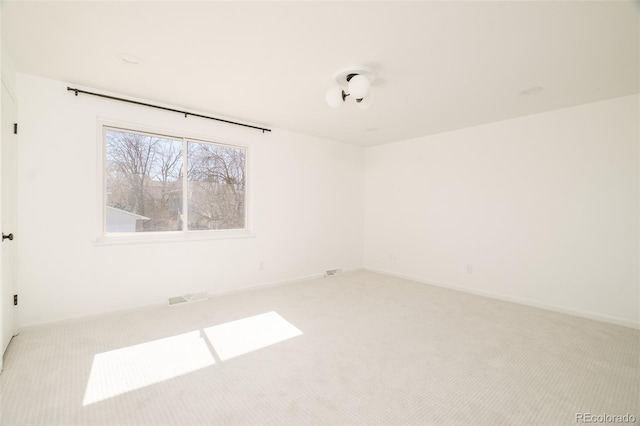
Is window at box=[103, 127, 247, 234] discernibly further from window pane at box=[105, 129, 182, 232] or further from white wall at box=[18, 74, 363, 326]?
white wall at box=[18, 74, 363, 326]

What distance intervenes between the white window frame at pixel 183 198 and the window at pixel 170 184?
0.12ft

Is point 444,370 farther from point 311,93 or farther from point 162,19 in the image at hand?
point 162,19

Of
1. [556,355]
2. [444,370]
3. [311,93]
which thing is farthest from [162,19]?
[556,355]

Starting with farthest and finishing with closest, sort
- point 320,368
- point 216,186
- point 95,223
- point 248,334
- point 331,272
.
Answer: point 331,272 < point 216,186 < point 95,223 < point 248,334 < point 320,368

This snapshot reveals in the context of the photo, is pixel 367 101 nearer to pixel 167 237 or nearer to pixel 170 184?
pixel 170 184

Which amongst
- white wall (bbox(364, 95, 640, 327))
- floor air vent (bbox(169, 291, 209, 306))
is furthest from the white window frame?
white wall (bbox(364, 95, 640, 327))

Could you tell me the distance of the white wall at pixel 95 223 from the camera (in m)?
2.66

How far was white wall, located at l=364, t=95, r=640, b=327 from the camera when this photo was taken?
118 inches

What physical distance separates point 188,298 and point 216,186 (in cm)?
148

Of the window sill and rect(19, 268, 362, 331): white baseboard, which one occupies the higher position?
the window sill

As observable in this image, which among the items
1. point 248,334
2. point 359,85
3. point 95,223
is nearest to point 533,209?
point 359,85

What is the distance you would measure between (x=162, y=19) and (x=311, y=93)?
57.8 inches

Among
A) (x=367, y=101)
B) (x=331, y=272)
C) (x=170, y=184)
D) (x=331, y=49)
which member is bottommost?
(x=331, y=272)

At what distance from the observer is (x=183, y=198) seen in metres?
3.61
